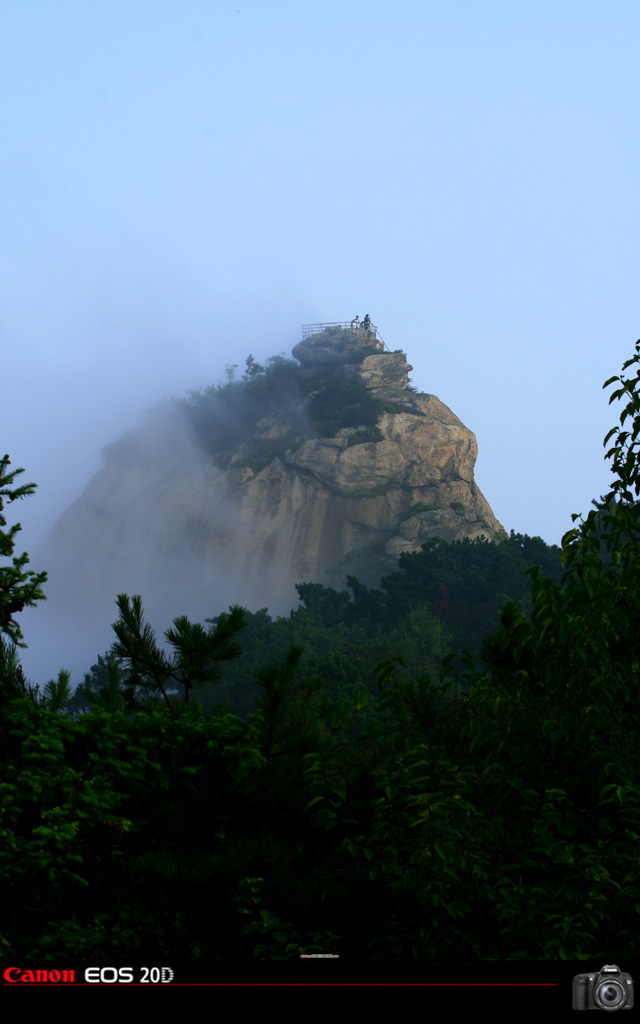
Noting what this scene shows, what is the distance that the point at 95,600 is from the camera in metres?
70.2

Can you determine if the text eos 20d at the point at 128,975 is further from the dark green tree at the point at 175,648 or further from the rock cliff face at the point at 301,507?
the rock cliff face at the point at 301,507

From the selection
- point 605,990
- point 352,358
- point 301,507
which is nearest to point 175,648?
point 605,990

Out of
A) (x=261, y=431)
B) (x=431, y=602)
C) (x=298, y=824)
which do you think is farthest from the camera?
(x=261, y=431)

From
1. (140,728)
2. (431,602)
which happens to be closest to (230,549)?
(431,602)

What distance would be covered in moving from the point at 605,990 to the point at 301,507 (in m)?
63.4

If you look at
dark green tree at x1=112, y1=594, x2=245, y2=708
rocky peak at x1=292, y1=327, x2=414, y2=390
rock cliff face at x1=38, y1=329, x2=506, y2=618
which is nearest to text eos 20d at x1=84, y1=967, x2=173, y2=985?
dark green tree at x1=112, y1=594, x2=245, y2=708

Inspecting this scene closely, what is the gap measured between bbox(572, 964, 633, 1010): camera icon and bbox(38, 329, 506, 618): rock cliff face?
5884 centimetres

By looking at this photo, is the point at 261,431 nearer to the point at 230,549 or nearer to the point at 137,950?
the point at 230,549

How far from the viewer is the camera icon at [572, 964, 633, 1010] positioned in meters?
1.46

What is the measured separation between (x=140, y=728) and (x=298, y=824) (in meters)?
1.19

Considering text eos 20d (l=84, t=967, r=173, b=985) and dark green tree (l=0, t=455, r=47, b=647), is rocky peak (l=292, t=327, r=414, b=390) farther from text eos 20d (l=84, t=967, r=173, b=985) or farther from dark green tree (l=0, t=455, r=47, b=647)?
text eos 20d (l=84, t=967, r=173, b=985)

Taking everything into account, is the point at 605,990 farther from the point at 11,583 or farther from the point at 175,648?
the point at 175,648

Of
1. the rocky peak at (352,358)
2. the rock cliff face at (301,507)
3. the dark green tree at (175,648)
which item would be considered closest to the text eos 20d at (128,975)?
the dark green tree at (175,648)

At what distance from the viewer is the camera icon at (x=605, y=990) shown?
1.46m
